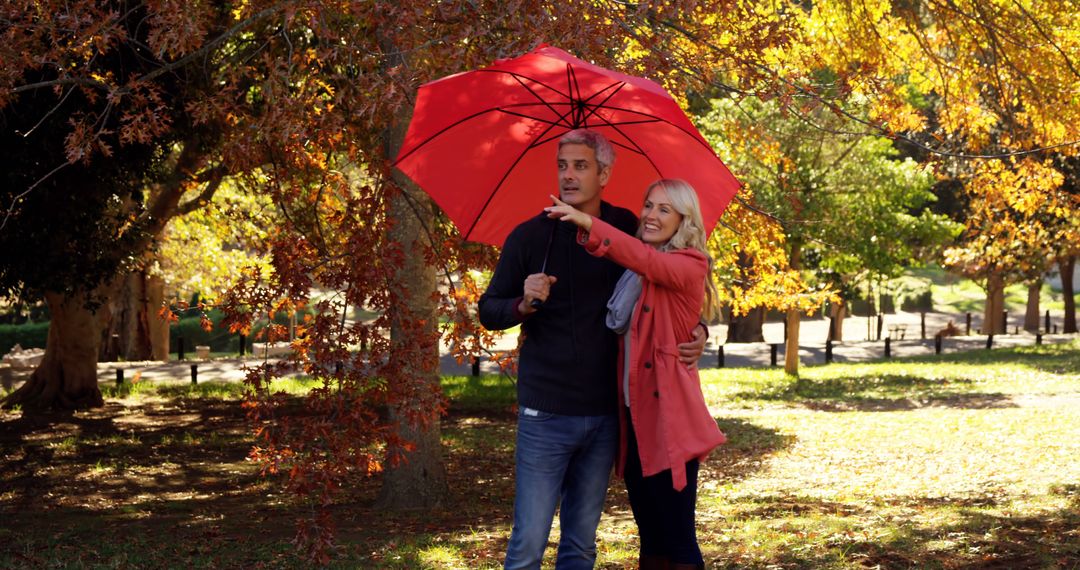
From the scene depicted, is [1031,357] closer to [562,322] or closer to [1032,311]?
[1032,311]

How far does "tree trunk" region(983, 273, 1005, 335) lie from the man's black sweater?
39254 mm

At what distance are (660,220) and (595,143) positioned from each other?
→ 361 millimetres

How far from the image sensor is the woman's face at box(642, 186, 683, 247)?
3902 mm

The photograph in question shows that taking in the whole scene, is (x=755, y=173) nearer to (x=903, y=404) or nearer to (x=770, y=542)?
(x=903, y=404)

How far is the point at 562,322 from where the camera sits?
3908 millimetres

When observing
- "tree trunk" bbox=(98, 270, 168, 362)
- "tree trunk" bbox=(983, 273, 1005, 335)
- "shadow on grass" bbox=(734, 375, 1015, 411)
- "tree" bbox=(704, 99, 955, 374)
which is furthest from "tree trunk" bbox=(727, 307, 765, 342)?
"tree trunk" bbox=(98, 270, 168, 362)

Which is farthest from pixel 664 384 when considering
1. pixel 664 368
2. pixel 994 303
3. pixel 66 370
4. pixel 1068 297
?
pixel 994 303

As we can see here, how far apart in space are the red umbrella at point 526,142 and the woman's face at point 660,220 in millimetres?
684

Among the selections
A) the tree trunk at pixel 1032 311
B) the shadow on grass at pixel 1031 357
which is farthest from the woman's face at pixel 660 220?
the tree trunk at pixel 1032 311

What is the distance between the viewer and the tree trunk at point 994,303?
136ft

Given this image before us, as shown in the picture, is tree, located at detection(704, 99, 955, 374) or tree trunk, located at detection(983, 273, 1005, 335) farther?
tree trunk, located at detection(983, 273, 1005, 335)

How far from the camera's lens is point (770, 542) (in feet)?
24.0

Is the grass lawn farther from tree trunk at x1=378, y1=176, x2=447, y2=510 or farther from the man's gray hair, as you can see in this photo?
the man's gray hair

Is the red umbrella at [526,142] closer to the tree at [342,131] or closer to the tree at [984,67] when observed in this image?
the tree at [342,131]
